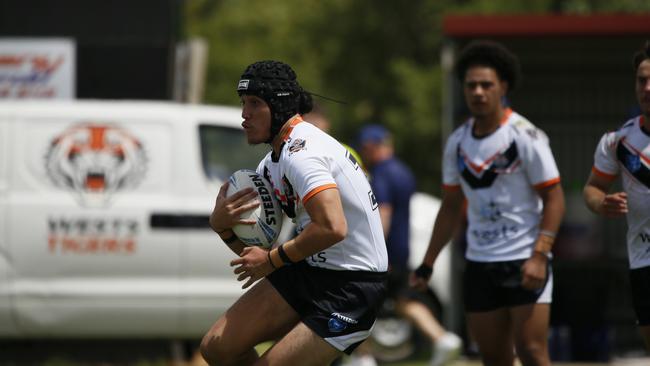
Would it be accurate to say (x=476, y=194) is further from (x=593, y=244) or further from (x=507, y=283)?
(x=593, y=244)

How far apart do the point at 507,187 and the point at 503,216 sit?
0.54ft

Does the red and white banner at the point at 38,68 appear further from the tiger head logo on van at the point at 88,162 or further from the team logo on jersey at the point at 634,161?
the team logo on jersey at the point at 634,161

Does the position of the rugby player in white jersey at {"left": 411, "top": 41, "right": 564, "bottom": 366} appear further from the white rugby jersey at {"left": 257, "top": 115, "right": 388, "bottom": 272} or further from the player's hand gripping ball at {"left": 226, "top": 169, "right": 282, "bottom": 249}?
the player's hand gripping ball at {"left": 226, "top": 169, "right": 282, "bottom": 249}

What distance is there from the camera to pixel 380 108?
27641mm

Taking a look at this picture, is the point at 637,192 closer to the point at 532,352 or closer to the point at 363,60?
the point at 532,352

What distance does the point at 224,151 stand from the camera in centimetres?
1080

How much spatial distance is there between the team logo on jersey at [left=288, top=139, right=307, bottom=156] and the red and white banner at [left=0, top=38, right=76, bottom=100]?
24.2 feet

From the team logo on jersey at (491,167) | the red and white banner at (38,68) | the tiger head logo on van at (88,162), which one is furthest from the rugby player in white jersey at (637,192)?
the red and white banner at (38,68)

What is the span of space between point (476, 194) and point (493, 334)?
0.80 meters

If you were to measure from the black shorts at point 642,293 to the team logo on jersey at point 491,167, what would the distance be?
1.03 m

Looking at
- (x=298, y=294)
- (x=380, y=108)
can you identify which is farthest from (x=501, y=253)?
(x=380, y=108)

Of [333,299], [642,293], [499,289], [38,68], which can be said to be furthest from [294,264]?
[38,68]

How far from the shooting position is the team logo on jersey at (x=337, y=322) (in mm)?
5613

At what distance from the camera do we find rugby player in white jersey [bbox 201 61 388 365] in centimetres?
556
